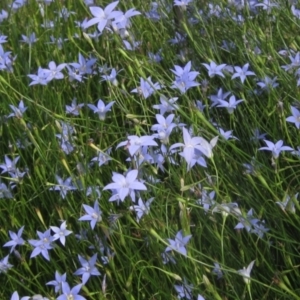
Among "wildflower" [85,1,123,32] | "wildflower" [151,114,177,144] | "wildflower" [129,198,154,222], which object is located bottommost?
"wildflower" [129,198,154,222]

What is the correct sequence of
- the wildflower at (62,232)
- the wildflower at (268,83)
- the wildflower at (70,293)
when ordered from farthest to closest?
the wildflower at (268,83), the wildflower at (62,232), the wildflower at (70,293)

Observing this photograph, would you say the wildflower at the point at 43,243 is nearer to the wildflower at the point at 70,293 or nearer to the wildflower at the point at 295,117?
the wildflower at the point at 70,293

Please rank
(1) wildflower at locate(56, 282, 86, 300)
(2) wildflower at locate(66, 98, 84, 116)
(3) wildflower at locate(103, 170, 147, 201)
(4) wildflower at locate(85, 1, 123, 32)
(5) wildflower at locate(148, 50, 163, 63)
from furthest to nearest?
1. (5) wildflower at locate(148, 50, 163, 63)
2. (2) wildflower at locate(66, 98, 84, 116)
3. (4) wildflower at locate(85, 1, 123, 32)
4. (1) wildflower at locate(56, 282, 86, 300)
5. (3) wildflower at locate(103, 170, 147, 201)

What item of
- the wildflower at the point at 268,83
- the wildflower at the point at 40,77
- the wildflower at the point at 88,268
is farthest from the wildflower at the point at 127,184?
the wildflower at the point at 40,77

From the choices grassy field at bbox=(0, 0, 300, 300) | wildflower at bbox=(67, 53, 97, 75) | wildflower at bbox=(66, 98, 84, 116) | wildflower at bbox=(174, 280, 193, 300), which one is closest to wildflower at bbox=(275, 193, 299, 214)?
grassy field at bbox=(0, 0, 300, 300)

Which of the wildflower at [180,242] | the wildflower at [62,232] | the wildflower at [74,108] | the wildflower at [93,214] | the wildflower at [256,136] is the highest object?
the wildflower at [74,108]

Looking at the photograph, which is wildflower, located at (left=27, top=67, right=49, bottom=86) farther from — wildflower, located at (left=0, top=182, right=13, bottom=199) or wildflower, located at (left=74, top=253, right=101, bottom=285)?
wildflower, located at (left=74, top=253, right=101, bottom=285)

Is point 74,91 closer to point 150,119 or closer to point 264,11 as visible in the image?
point 150,119

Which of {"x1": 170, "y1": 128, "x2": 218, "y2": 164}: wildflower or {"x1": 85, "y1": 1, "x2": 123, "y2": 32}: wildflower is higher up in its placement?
{"x1": 85, "y1": 1, "x2": 123, "y2": 32}: wildflower

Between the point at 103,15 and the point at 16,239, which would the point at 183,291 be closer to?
the point at 16,239

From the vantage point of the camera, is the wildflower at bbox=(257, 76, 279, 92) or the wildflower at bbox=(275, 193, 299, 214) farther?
the wildflower at bbox=(257, 76, 279, 92)
